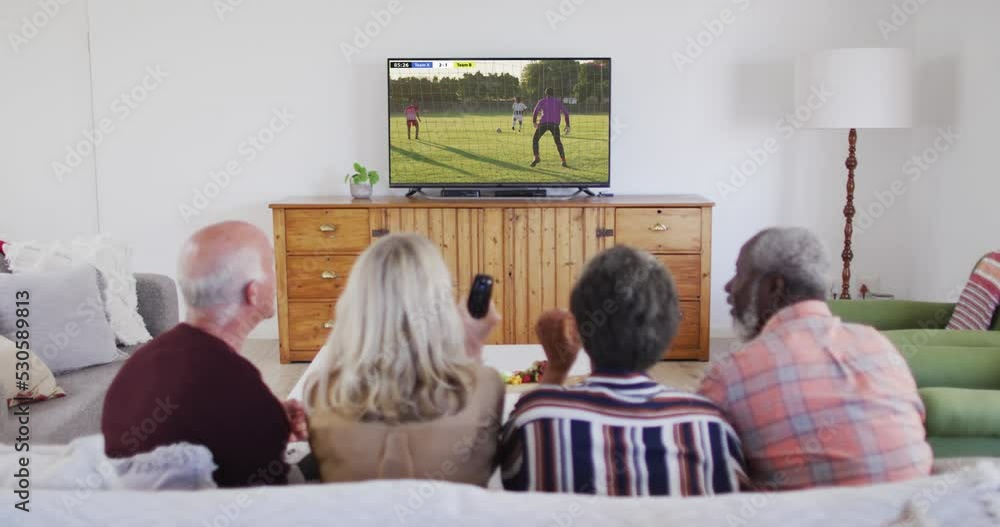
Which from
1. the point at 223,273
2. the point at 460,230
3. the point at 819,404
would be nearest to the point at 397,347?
the point at 223,273

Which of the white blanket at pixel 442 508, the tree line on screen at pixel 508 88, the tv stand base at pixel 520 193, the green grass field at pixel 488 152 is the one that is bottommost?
the white blanket at pixel 442 508

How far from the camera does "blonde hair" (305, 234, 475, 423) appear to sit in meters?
1.51

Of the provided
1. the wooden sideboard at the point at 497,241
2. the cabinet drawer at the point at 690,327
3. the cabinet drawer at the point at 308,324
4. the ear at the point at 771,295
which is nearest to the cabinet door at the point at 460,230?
the wooden sideboard at the point at 497,241

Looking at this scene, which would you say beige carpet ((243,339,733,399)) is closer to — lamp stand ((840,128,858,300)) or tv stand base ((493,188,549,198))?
A: lamp stand ((840,128,858,300))

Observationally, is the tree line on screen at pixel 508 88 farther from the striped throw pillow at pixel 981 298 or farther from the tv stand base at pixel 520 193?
the striped throw pillow at pixel 981 298

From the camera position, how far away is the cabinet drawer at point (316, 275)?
4.63 metres

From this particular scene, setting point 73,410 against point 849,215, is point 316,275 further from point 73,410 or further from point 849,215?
point 849,215

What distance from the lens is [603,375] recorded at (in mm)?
1545

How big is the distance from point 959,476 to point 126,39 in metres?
4.84

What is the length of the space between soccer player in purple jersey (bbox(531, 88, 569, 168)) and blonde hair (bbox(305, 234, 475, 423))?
336cm

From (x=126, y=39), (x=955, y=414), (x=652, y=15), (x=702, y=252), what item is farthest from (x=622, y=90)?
(x=955, y=414)

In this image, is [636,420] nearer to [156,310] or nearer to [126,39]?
[156,310]

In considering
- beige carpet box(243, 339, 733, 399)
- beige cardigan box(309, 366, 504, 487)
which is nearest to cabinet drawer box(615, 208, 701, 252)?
beige carpet box(243, 339, 733, 399)

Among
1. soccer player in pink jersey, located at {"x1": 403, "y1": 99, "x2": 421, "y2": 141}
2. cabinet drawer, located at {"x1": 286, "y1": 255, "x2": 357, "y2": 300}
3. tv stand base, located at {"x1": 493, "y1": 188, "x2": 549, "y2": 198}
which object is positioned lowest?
cabinet drawer, located at {"x1": 286, "y1": 255, "x2": 357, "y2": 300}
